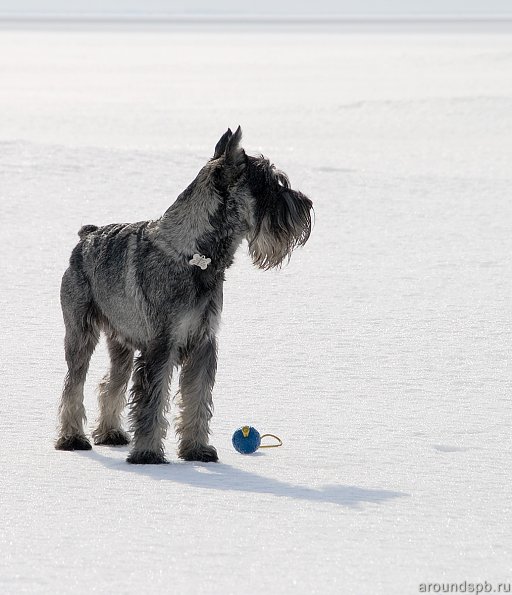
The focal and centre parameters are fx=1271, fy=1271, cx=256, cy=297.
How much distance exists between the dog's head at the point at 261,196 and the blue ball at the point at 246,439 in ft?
3.13

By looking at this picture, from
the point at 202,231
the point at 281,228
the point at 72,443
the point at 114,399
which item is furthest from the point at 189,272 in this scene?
the point at 72,443

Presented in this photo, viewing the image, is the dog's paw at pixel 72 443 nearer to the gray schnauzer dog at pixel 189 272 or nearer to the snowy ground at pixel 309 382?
the snowy ground at pixel 309 382

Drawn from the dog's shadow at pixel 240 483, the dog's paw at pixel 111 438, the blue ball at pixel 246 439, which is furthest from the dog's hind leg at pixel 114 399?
the blue ball at pixel 246 439

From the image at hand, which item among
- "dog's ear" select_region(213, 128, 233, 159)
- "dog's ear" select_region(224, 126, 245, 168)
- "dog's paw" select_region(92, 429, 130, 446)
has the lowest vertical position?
"dog's paw" select_region(92, 429, 130, 446)

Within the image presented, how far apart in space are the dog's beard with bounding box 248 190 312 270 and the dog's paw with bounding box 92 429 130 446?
4.37 ft

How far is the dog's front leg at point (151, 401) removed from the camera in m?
6.43

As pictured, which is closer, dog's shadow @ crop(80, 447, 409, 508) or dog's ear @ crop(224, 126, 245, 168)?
dog's shadow @ crop(80, 447, 409, 508)

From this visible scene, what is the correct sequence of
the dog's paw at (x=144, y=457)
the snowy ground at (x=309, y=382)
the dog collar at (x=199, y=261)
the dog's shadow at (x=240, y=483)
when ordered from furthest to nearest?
the dog's paw at (x=144, y=457)
the dog collar at (x=199, y=261)
the dog's shadow at (x=240, y=483)
the snowy ground at (x=309, y=382)

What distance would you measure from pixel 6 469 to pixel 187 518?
1210 millimetres

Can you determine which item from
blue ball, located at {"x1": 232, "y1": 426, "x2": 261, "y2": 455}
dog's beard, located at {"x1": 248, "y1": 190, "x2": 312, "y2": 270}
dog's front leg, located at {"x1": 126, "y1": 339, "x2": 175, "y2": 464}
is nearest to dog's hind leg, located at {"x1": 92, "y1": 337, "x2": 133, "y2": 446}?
dog's front leg, located at {"x1": 126, "y1": 339, "x2": 175, "y2": 464}

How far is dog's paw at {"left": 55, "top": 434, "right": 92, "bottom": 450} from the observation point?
22.5ft

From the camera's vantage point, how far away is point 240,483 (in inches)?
243

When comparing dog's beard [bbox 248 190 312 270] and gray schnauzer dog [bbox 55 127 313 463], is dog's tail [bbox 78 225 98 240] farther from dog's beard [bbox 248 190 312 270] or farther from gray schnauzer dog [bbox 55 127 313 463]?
dog's beard [bbox 248 190 312 270]

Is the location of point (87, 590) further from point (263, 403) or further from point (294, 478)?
point (263, 403)
